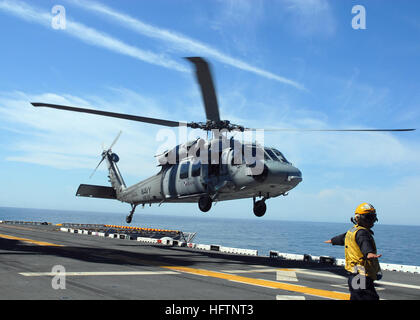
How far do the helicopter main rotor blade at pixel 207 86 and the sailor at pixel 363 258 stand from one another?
9.22 meters

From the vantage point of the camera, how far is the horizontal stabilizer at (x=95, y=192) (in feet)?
80.6

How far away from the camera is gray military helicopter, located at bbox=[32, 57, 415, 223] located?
50.9ft

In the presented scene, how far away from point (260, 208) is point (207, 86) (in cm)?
662

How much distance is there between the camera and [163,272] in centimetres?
1190

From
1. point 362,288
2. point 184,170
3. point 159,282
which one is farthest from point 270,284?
point 184,170

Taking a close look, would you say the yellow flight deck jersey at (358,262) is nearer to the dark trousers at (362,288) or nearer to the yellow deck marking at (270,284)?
the dark trousers at (362,288)

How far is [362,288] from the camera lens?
5191 mm

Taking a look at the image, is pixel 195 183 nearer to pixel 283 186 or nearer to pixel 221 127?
pixel 221 127

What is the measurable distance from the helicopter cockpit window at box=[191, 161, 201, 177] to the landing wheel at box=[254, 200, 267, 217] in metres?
3.11

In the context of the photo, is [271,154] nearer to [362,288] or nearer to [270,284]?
[270,284]

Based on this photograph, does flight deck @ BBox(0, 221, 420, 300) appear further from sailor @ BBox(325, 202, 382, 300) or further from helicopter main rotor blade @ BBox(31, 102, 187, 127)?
helicopter main rotor blade @ BBox(31, 102, 187, 127)

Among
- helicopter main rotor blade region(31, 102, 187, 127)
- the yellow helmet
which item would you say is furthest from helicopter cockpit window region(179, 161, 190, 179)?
the yellow helmet

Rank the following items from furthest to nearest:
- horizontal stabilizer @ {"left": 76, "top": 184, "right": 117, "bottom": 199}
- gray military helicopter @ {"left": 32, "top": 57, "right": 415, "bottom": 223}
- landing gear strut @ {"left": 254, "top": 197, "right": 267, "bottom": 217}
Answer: horizontal stabilizer @ {"left": 76, "top": 184, "right": 117, "bottom": 199}, landing gear strut @ {"left": 254, "top": 197, "right": 267, "bottom": 217}, gray military helicopter @ {"left": 32, "top": 57, "right": 415, "bottom": 223}

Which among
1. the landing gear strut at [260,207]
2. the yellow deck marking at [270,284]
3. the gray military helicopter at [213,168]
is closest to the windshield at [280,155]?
the gray military helicopter at [213,168]
